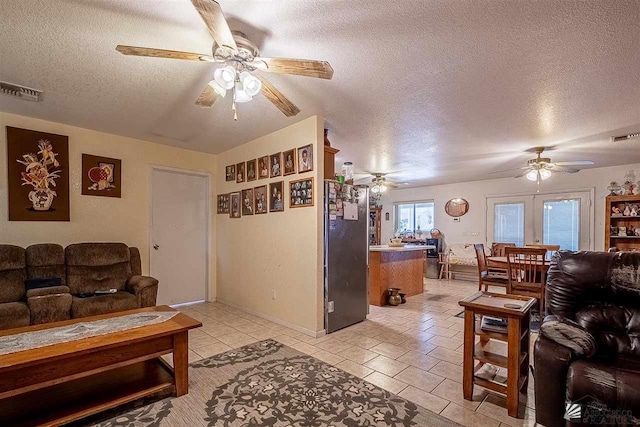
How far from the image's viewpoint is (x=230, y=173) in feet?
15.2

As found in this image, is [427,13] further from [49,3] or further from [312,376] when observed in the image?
[312,376]

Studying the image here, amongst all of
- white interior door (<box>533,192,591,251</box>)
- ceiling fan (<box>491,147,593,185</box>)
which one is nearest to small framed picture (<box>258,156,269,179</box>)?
ceiling fan (<box>491,147,593,185</box>)

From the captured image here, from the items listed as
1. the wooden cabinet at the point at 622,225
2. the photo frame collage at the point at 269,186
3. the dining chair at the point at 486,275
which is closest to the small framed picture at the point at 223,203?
the photo frame collage at the point at 269,186

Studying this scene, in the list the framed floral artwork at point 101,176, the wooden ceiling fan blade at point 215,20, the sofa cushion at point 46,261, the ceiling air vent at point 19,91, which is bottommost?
the sofa cushion at point 46,261

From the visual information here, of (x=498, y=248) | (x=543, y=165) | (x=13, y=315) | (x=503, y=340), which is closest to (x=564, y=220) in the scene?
(x=498, y=248)

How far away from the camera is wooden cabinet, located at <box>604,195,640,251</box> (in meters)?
5.09

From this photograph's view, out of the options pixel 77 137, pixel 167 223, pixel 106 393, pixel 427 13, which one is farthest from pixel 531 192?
pixel 77 137

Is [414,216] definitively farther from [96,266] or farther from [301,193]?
[96,266]

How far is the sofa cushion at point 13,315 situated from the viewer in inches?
98.0

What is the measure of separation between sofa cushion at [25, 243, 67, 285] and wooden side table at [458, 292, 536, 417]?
12.9 ft

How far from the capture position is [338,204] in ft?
11.3

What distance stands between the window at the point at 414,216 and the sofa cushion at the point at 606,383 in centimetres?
664

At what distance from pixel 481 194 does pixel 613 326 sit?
577cm

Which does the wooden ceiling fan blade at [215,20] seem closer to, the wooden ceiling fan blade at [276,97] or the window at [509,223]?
the wooden ceiling fan blade at [276,97]
